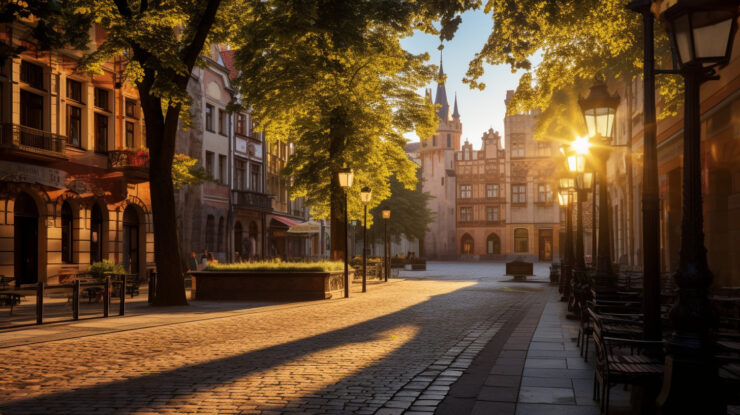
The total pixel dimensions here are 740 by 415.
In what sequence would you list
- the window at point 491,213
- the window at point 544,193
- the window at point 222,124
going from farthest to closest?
the window at point 491,213, the window at point 544,193, the window at point 222,124

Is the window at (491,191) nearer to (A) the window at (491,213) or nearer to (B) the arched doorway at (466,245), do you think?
(A) the window at (491,213)

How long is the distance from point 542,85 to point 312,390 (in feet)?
40.3

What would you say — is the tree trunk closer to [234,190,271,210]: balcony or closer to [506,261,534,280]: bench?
[506,261,534,280]: bench

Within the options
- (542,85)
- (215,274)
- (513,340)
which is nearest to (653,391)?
(513,340)

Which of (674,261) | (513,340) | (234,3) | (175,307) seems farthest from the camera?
(674,261)

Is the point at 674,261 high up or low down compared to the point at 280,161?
down

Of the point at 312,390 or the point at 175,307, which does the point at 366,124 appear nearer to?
the point at 175,307

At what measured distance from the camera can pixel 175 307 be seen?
16.8 meters

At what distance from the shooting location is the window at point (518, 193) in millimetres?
80562

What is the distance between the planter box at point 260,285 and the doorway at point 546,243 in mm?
62605

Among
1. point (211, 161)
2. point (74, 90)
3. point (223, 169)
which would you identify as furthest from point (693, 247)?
point (223, 169)

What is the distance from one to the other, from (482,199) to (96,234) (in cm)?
6192

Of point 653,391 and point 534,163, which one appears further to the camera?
point 534,163

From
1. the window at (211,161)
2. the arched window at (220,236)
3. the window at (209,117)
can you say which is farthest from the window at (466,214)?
the window at (209,117)
